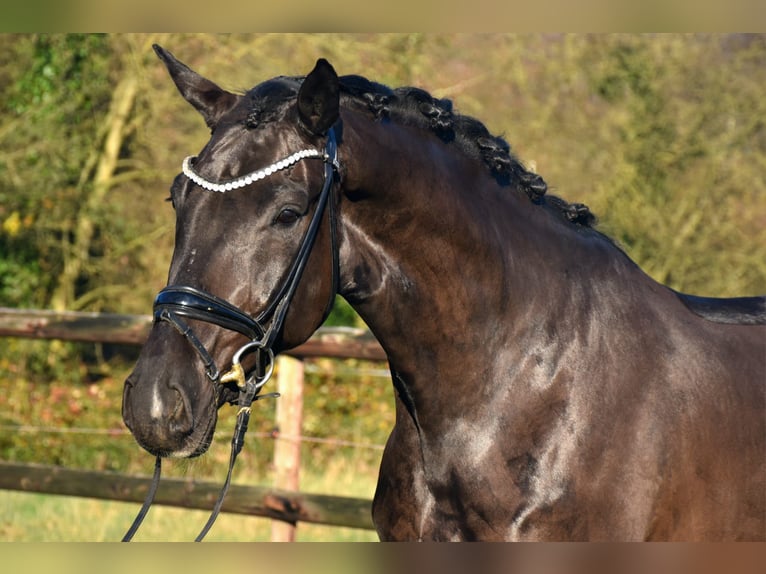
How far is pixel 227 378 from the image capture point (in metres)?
2.24

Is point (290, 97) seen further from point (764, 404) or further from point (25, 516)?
point (25, 516)

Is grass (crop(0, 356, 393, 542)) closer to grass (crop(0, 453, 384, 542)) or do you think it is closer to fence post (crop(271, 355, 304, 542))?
grass (crop(0, 453, 384, 542))

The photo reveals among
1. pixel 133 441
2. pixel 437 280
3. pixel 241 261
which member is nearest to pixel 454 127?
pixel 437 280

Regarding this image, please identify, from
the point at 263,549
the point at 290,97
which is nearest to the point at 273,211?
the point at 290,97

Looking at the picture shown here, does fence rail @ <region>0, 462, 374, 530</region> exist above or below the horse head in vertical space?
below

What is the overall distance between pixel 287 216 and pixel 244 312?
0.26 m

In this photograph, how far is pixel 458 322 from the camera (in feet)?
8.52

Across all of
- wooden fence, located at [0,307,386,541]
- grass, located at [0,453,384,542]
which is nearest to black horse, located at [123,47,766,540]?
wooden fence, located at [0,307,386,541]

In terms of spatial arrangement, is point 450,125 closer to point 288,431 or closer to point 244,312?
point 244,312

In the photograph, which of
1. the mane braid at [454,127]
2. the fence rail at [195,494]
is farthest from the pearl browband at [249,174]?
the fence rail at [195,494]

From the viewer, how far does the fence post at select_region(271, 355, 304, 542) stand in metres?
5.66

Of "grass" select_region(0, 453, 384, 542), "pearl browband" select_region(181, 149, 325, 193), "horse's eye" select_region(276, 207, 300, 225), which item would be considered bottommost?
"grass" select_region(0, 453, 384, 542)

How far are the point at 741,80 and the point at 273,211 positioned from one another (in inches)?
378

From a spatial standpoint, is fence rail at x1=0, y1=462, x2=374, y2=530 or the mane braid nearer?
the mane braid
